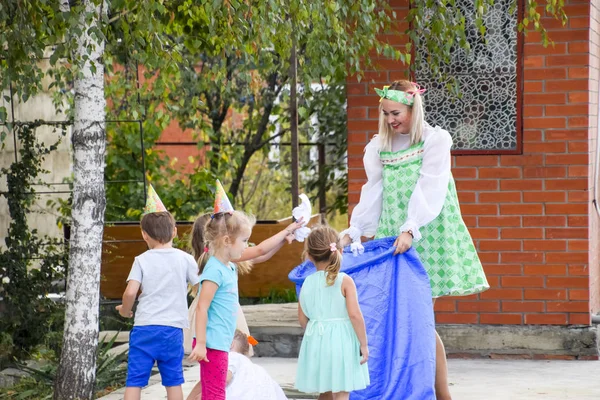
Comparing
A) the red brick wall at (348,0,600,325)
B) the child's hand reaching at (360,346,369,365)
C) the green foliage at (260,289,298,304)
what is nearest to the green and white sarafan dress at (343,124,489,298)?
the child's hand reaching at (360,346,369,365)

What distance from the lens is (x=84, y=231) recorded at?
5.98 meters

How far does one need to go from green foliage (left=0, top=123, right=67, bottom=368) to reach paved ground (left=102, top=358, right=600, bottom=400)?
1506 mm

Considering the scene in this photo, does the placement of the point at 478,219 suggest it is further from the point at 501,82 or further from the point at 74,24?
the point at 74,24

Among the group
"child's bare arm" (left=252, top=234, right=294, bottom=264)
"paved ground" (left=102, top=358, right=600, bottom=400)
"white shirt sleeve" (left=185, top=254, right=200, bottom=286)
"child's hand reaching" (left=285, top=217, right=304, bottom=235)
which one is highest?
"child's hand reaching" (left=285, top=217, right=304, bottom=235)

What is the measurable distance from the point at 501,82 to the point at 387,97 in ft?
6.67

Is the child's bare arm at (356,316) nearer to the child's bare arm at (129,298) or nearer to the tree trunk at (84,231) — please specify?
the child's bare arm at (129,298)

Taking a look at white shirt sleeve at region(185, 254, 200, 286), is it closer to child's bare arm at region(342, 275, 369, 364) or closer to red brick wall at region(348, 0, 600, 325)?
child's bare arm at region(342, 275, 369, 364)

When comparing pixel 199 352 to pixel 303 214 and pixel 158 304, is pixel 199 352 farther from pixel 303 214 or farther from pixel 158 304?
pixel 303 214

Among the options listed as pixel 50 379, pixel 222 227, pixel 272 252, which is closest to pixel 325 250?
pixel 272 252

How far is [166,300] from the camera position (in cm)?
550

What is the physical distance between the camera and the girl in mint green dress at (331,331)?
5.19m

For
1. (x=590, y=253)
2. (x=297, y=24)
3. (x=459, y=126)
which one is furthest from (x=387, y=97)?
(x=590, y=253)

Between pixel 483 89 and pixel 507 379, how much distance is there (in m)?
2.01

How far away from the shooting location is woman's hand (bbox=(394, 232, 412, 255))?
5566 millimetres
